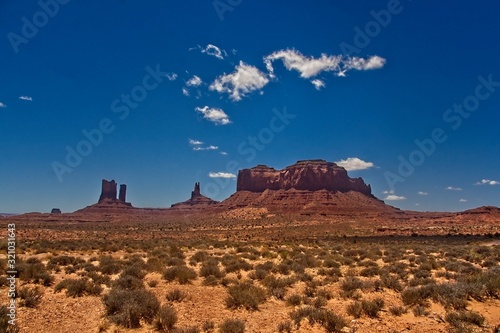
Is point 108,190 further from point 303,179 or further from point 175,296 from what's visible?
point 175,296

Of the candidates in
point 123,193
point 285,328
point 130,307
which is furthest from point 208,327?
point 123,193

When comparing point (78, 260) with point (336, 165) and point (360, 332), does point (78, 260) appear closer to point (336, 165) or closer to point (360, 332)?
point (360, 332)

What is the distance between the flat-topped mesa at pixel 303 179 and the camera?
126m

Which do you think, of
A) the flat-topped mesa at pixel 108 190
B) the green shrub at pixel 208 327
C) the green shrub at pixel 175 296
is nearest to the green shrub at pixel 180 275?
the green shrub at pixel 175 296

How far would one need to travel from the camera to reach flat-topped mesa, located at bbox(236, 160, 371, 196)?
126 m

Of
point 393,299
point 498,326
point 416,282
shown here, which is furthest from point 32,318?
point 416,282

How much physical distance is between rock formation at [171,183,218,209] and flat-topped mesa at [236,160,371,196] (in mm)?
28995

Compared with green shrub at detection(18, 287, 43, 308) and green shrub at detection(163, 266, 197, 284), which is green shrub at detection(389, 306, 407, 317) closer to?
green shrub at detection(163, 266, 197, 284)

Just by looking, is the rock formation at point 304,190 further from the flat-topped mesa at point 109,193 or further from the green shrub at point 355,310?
the green shrub at point 355,310

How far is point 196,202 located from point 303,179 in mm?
68417

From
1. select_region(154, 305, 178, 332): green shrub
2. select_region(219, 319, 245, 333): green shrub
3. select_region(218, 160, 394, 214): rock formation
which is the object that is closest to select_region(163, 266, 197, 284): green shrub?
select_region(154, 305, 178, 332): green shrub

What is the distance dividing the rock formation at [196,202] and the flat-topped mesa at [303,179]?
2900cm

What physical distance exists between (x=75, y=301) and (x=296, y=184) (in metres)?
120

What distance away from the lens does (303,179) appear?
127250 mm
